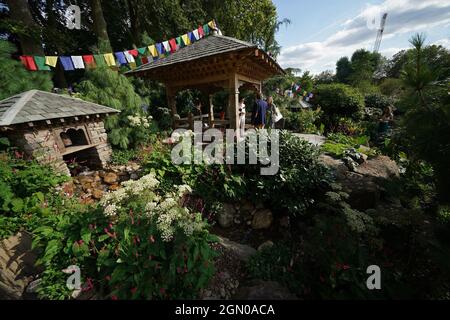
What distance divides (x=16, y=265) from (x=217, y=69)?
645cm

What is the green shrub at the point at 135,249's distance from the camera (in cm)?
215

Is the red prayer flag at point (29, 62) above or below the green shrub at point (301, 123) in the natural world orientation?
above

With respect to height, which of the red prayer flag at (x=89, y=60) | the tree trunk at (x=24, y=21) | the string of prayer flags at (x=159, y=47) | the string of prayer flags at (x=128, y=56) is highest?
the tree trunk at (x=24, y=21)

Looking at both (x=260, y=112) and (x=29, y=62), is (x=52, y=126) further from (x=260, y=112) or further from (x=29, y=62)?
(x=260, y=112)

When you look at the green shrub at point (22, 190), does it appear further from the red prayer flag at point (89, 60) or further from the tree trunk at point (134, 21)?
the tree trunk at point (134, 21)

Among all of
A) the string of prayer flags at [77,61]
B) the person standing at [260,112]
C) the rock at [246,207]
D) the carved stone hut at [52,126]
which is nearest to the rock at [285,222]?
the rock at [246,207]

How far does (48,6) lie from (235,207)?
1589 centimetres

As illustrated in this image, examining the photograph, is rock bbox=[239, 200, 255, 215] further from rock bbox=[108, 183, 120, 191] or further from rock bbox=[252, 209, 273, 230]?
rock bbox=[108, 183, 120, 191]

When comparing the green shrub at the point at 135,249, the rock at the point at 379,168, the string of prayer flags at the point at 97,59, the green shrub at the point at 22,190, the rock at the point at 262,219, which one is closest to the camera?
the green shrub at the point at 135,249

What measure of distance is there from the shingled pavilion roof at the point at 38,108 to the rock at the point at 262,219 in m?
5.01

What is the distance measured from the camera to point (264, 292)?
2344 mm
